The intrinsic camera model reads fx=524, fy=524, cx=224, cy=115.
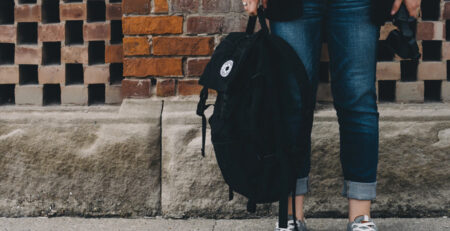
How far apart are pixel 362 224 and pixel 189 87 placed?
96 centimetres

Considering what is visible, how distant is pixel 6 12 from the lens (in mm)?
2605

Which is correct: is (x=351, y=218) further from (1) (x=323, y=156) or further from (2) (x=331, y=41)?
(2) (x=331, y=41)

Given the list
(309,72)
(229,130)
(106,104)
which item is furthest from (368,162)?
(106,104)

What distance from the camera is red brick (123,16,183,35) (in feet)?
7.66

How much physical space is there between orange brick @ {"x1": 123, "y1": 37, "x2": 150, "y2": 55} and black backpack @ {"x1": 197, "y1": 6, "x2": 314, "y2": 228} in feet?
2.03

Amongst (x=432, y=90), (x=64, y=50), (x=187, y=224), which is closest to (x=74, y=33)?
(x=64, y=50)

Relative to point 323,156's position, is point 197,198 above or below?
below

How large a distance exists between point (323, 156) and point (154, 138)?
0.76 meters

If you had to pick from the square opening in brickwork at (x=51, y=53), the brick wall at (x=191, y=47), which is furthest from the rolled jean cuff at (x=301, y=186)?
the square opening in brickwork at (x=51, y=53)

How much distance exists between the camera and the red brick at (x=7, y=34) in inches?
101

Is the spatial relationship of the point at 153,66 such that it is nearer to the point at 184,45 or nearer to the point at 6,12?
the point at 184,45

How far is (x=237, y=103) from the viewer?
1.76 metres

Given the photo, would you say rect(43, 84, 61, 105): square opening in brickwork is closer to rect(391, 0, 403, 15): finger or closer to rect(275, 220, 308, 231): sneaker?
rect(275, 220, 308, 231): sneaker

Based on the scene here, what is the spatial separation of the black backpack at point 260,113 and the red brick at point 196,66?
50cm
